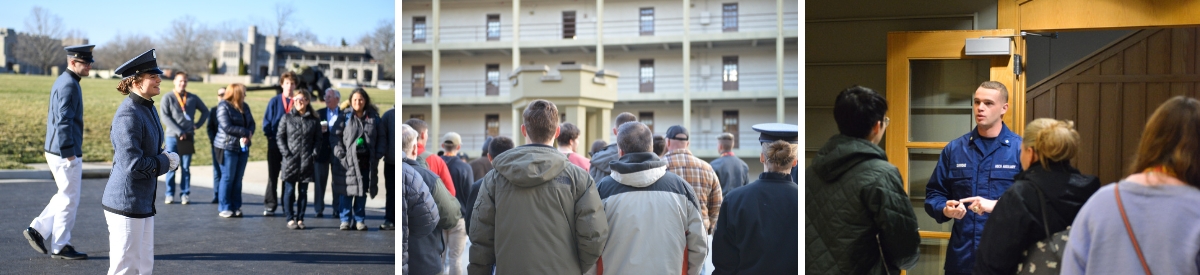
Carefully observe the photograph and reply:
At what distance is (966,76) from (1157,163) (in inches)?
25.2

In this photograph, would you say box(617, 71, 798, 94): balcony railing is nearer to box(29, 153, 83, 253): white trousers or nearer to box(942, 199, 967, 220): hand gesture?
box(942, 199, 967, 220): hand gesture

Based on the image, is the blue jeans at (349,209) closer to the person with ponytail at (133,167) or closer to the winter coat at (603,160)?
the person with ponytail at (133,167)

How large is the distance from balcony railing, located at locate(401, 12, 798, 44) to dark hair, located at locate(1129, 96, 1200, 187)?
3047 mm

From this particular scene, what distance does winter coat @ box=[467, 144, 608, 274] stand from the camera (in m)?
2.76

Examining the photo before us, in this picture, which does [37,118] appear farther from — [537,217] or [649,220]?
[649,220]

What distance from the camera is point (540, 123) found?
2828 mm

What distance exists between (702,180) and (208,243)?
7.90ft

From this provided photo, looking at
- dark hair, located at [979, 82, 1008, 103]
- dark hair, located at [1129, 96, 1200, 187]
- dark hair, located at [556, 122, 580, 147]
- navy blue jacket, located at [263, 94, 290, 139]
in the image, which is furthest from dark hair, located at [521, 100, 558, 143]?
navy blue jacket, located at [263, 94, 290, 139]

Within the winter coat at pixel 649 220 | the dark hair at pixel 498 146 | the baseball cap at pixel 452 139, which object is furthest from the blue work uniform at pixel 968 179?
the baseball cap at pixel 452 139

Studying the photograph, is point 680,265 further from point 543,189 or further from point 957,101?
point 957,101

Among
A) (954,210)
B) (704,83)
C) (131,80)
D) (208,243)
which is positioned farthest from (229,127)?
(954,210)

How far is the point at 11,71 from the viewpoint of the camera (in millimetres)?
7086

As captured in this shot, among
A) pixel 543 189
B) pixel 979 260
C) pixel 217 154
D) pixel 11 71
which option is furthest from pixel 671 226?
pixel 11 71

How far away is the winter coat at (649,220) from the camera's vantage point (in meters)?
2.90
